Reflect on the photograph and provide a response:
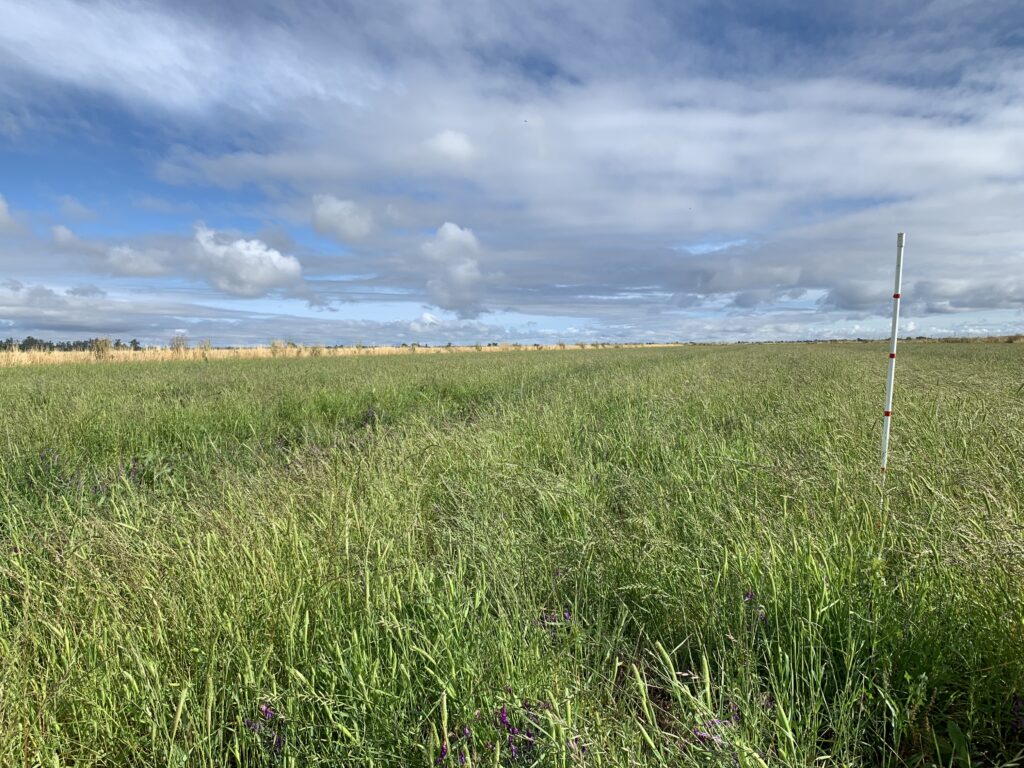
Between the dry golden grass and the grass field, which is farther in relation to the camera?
the dry golden grass

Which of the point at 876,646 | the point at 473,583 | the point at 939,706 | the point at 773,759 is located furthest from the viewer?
the point at 473,583

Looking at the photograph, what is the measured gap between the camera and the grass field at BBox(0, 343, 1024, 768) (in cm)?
154

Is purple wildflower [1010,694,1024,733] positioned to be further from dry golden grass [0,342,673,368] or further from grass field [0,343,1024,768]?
dry golden grass [0,342,673,368]

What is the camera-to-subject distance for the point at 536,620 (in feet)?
6.65

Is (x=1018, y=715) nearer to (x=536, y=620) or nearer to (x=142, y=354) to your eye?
(x=536, y=620)

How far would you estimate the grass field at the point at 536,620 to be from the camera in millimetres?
1535

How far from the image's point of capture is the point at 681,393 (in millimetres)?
8188

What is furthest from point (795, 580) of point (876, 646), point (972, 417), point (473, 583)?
point (972, 417)

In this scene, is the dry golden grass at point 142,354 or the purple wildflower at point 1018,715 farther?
the dry golden grass at point 142,354

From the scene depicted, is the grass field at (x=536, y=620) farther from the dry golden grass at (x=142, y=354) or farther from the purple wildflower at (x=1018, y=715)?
the dry golden grass at (x=142, y=354)

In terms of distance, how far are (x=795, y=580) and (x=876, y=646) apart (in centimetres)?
42

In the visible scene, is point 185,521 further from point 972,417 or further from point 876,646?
point 972,417

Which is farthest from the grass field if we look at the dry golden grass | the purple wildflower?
the dry golden grass

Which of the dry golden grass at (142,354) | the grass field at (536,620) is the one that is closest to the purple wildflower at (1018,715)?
the grass field at (536,620)
